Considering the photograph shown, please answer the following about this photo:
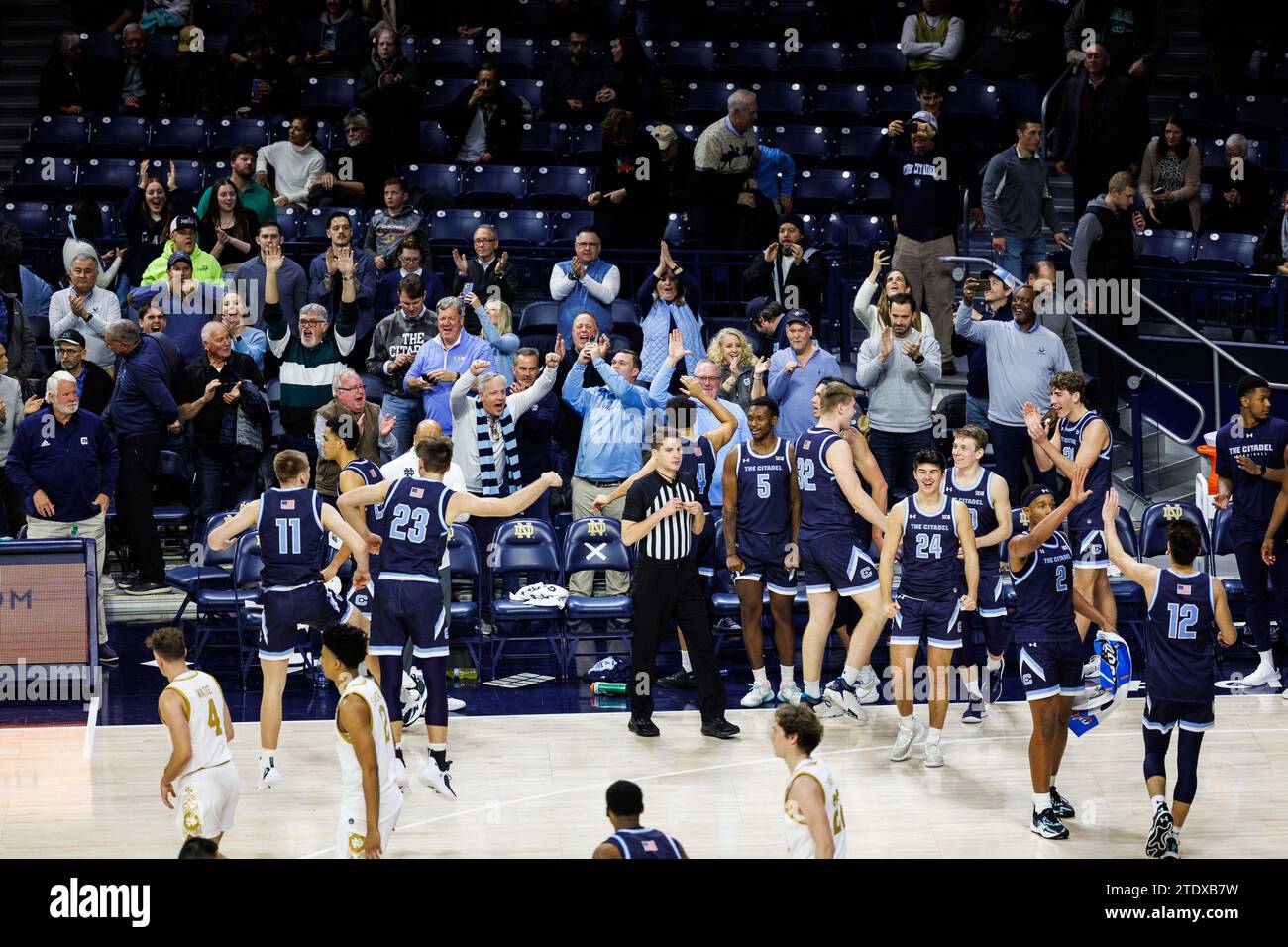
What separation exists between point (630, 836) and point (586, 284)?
7.93 m

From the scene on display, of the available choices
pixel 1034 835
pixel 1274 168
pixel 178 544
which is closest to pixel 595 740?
pixel 1034 835

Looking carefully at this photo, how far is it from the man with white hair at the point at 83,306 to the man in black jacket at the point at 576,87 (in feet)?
15.7

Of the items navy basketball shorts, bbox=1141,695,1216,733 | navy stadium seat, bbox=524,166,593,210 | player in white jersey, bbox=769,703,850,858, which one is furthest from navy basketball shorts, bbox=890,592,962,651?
navy stadium seat, bbox=524,166,593,210

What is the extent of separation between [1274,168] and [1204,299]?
8.09 ft

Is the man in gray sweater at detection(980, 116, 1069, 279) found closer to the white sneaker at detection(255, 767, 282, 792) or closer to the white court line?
the white court line

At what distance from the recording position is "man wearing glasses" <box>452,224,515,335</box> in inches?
547

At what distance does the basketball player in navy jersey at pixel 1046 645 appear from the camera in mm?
9438

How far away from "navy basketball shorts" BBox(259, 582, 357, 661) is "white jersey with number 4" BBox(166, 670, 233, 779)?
1.92 m

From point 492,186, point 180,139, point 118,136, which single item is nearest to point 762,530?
point 492,186

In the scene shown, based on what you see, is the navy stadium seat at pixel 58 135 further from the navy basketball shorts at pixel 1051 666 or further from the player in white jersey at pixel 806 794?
the player in white jersey at pixel 806 794

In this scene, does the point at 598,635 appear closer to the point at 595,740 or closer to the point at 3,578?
the point at 595,740

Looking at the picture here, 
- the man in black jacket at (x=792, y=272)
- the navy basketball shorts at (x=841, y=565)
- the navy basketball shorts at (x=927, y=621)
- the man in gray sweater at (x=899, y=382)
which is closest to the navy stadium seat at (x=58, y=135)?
the man in black jacket at (x=792, y=272)

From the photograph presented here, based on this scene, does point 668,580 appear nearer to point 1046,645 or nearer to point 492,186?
point 1046,645
